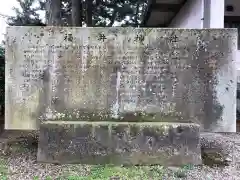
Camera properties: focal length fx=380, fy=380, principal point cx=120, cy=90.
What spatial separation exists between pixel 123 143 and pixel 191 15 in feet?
24.6

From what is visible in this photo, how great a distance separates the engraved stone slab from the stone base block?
305 millimetres

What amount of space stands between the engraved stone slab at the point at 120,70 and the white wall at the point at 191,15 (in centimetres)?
452

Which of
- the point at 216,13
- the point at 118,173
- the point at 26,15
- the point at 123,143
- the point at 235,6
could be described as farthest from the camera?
the point at 26,15

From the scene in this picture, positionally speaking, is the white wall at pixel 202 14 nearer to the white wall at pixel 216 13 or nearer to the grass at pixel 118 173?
the white wall at pixel 216 13

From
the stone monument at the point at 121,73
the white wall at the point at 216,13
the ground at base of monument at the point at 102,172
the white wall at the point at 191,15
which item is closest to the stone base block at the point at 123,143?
the ground at base of monument at the point at 102,172

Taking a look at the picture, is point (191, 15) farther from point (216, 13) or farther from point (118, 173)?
point (118, 173)

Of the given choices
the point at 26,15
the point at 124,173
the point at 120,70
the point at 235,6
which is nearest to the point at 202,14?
the point at 235,6

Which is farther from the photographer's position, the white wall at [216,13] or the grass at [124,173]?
the white wall at [216,13]

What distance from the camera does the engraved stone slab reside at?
571cm

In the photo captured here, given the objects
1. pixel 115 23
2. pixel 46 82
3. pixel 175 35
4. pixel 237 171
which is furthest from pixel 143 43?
pixel 115 23

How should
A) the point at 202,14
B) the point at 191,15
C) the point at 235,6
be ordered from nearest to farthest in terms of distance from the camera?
the point at 202,14 < the point at 235,6 < the point at 191,15

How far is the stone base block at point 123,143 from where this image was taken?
17.9 feet

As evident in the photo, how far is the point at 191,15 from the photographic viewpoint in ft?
39.2

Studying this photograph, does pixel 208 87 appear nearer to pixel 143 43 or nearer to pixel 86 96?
pixel 143 43
